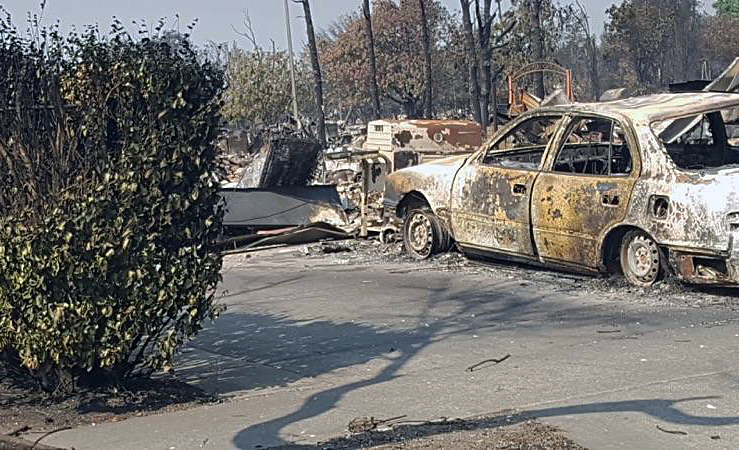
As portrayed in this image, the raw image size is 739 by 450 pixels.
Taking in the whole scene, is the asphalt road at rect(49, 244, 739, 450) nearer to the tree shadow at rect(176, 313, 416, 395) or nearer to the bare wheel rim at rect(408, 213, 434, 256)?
the tree shadow at rect(176, 313, 416, 395)

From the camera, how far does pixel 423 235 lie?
12.5 metres

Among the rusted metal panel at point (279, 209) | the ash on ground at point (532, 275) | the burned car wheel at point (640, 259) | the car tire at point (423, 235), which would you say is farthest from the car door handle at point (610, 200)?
the rusted metal panel at point (279, 209)

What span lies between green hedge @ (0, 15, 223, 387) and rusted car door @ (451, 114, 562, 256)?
15.6ft

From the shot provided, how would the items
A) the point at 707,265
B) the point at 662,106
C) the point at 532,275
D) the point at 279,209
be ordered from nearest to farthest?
the point at 707,265 → the point at 662,106 → the point at 532,275 → the point at 279,209

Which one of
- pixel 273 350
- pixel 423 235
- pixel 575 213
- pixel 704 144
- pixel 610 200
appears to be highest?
pixel 704 144

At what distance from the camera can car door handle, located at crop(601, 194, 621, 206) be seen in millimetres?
9703

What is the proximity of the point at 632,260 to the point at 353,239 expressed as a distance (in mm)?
5674

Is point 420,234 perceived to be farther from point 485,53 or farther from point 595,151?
point 485,53

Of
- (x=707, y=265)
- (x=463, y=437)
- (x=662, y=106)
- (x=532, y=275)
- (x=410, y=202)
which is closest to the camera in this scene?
(x=463, y=437)

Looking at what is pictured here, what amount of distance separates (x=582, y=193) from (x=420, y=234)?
289cm

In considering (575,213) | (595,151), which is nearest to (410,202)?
(595,151)

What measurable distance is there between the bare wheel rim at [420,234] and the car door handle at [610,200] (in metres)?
Result: 2.88

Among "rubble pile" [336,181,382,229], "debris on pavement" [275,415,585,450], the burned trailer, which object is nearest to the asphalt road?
"debris on pavement" [275,415,585,450]

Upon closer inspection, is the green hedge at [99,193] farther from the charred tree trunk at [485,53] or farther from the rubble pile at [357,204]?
the charred tree trunk at [485,53]
